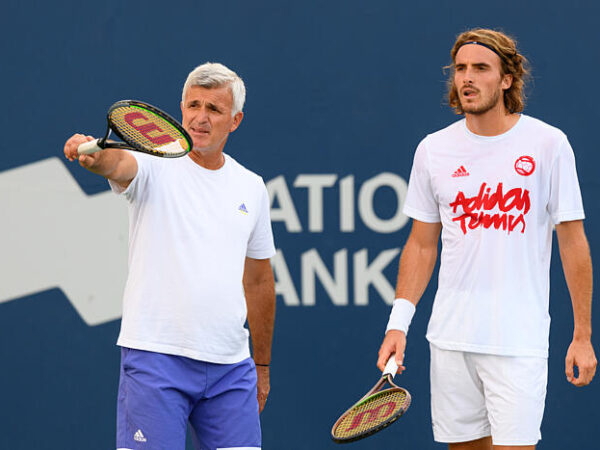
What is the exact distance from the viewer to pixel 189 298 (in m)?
3.50

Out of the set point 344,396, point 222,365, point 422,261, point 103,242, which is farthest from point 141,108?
point 344,396

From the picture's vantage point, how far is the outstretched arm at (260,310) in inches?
155

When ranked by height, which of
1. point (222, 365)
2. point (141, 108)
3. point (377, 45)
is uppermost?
point (377, 45)

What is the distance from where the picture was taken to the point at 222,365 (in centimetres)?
359

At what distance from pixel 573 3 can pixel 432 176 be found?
60.4 inches

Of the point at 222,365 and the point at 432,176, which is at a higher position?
the point at 432,176

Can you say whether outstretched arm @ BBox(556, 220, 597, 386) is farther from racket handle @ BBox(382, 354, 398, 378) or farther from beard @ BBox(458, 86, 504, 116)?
racket handle @ BBox(382, 354, 398, 378)

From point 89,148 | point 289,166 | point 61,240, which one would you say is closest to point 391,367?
point 89,148

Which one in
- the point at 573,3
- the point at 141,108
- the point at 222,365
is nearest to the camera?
the point at 141,108

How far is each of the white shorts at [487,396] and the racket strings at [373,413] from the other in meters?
0.28

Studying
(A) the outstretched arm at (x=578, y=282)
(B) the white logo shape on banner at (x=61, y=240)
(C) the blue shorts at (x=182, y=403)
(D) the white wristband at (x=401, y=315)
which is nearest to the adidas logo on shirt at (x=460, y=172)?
(A) the outstretched arm at (x=578, y=282)

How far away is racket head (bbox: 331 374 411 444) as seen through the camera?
337 centimetres

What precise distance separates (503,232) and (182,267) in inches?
40.7

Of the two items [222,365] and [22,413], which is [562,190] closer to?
[222,365]
